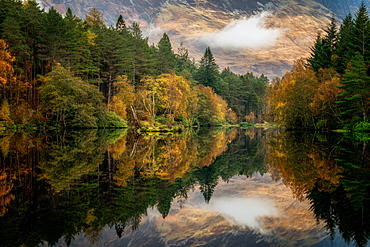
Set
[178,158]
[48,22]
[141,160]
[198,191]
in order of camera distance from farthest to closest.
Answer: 1. [48,22]
2. [178,158]
3. [141,160]
4. [198,191]

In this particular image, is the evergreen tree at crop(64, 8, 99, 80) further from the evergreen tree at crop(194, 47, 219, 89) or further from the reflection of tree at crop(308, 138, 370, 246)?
the evergreen tree at crop(194, 47, 219, 89)

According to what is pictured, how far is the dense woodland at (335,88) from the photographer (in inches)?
1414

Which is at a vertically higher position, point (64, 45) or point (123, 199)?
point (64, 45)

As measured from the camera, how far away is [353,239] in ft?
A: 18.8

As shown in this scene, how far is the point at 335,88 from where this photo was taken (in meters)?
39.6

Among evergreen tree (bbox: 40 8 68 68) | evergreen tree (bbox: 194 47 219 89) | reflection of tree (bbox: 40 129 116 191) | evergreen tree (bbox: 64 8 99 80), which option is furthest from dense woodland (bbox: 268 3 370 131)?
evergreen tree (bbox: 194 47 219 89)

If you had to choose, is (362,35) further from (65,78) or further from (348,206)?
(348,206)

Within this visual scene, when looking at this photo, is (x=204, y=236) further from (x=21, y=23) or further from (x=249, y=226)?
(x=21, y=23)

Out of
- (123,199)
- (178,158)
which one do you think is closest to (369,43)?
(178,158)

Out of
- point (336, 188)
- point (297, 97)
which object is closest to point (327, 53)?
point (297, 97)

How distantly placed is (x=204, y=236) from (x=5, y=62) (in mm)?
35993

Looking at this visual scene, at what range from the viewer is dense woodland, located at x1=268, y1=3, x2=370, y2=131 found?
35.9 m

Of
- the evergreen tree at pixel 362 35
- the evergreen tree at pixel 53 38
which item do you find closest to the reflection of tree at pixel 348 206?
the evergreen tree at pixel 362 35

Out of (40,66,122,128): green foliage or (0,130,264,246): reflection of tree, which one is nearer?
(0,130,264,246): reflection of tree
